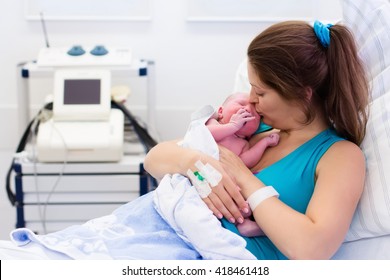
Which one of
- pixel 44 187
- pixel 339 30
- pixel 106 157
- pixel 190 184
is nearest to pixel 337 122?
pixel 339 30

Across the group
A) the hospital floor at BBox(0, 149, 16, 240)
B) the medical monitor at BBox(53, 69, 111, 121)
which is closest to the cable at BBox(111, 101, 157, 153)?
the medical monitor at BBox(53, 69, 111, 121)

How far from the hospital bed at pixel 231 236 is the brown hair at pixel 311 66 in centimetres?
12

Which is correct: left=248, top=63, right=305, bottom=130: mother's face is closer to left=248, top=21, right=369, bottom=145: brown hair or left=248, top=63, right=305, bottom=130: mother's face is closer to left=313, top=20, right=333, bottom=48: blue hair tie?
left=248, top=21, right=369, bottom=145: brown hair

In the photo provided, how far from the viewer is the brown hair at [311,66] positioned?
4.57 feet

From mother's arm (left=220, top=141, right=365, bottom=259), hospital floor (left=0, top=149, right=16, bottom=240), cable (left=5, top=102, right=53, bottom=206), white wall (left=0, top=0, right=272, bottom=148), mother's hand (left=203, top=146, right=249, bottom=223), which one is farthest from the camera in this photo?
white wall (left=0, top=0, right=272, bottom=148)

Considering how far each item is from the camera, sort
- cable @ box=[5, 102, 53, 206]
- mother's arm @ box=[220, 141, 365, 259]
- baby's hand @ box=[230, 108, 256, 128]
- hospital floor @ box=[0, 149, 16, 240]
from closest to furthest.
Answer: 1. mother's arm @ box=[220, 141, 365, 259]
2. baby's hand @ box=[230, 108, 256, 128]
3. cable @ box=[5, 102, 53, 206]
4. hospital floor @ box=[0, 149, 16, 240]

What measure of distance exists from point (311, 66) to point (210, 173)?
0.33 m

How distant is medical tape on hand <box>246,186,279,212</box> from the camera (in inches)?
53.1

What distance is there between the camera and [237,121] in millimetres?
1521

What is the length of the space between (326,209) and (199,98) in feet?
7.00

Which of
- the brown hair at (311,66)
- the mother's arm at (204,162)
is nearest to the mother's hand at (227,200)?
the mother's arm at (204,162)

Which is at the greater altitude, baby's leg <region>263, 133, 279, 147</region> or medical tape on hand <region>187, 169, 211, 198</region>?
baby's leg <region>263, 133, 279, 147</region>

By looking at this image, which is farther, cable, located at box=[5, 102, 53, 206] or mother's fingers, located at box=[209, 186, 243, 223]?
cable, located at box=[5, 102, 53, 206]

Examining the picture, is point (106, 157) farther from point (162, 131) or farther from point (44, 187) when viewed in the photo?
point (162, 131)
